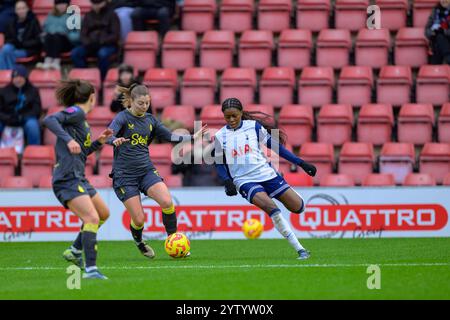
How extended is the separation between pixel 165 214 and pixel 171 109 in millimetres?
6439

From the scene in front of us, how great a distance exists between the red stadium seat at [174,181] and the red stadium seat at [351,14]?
5491 millimetres

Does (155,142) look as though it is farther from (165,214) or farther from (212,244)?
(165,214)

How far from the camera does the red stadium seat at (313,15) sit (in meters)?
22.0

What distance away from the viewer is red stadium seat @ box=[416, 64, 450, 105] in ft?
66.3

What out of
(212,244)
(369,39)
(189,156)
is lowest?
(212,244)

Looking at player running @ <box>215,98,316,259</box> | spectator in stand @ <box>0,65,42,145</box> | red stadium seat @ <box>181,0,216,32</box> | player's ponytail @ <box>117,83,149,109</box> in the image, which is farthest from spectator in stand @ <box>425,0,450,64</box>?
player's ponytail @ <box>117,83,149,109</box>

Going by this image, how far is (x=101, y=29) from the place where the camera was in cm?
2144

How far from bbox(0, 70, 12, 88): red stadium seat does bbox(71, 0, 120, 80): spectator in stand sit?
1352mm

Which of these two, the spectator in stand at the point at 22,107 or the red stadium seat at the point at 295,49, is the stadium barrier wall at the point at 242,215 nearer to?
the spectator in stand at the point at 22,107

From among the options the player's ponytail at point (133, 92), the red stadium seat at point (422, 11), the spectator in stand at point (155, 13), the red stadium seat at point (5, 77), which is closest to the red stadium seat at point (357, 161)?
the red stadium seat at point (422, 11)

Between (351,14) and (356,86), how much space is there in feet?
7.18

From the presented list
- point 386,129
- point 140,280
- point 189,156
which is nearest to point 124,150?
point 140,280

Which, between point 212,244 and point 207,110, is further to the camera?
point 207,110

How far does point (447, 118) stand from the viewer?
19453 millimetres
